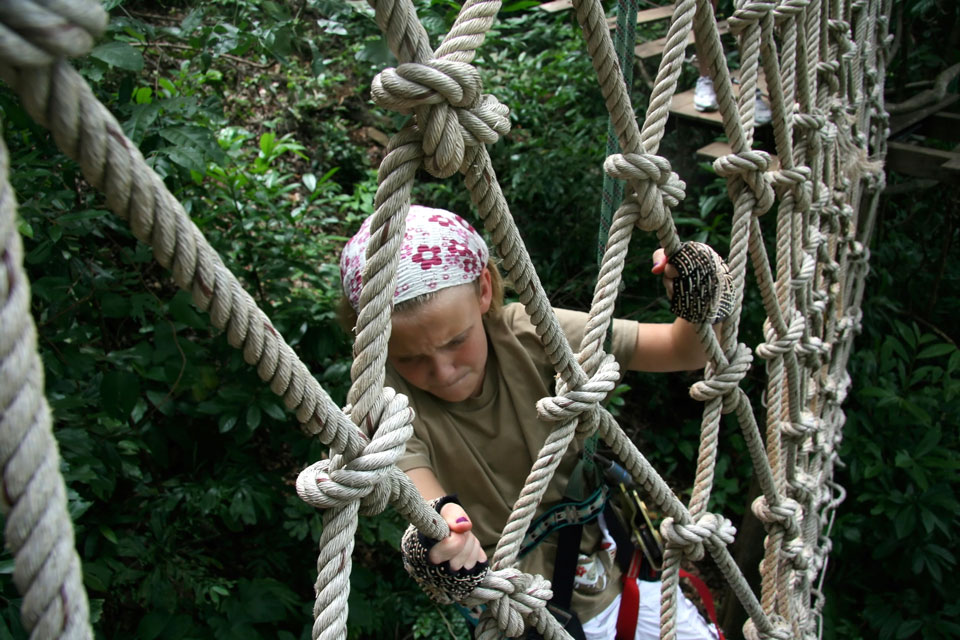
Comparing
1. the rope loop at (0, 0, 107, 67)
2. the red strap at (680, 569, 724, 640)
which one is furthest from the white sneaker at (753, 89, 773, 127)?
the rope loop at (0, 0, 107, 67)

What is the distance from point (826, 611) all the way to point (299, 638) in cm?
136

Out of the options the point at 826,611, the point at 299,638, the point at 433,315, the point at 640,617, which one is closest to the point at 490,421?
the point at 433,315

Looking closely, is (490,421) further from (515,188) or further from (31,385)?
(515,188)

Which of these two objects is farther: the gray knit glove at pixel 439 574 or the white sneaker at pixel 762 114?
the white sneaker at pixel 762 114

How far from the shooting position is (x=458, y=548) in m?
0.62

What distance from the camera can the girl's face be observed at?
0.80 metres

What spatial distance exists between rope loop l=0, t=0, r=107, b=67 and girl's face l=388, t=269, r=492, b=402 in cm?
54

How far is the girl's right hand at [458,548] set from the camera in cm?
61

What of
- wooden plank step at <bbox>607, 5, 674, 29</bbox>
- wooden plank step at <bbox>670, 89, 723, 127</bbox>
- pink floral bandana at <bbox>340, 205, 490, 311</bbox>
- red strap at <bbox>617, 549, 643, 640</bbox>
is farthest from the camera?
wooden plank step at <bbox>607, 5, 674, 29</bbox>

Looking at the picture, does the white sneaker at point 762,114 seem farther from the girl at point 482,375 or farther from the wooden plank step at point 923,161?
the girl at point 482,375

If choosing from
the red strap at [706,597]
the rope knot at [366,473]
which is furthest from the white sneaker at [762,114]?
the rope knot at [366,473]

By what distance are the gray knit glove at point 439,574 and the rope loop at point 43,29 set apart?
0.47 metres

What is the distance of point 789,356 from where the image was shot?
107 cm

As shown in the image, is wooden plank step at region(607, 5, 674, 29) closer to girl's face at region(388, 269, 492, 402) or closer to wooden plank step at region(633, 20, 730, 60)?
wooden plank step at region(633, 20, 730, 60)
